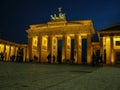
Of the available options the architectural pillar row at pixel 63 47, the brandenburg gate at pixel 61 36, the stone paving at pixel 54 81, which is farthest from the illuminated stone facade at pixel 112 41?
the stone paving at pixel 54 81

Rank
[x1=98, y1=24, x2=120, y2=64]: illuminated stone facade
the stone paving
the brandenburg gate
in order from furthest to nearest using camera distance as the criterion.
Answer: the brandenburg gate
[x1=98, y1=24, x2=120, y2=64]: illuminated stone facade
the stone paving

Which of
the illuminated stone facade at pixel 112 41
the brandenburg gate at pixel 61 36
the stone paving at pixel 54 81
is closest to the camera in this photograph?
the stone paving at pixel 54 81

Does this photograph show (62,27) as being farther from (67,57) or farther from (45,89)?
(45,89)

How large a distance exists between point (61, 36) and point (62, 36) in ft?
5.72

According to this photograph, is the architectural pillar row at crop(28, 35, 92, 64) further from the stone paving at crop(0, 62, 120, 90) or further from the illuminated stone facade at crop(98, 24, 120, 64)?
the stone paving at crop(0, 62, 120, 90)

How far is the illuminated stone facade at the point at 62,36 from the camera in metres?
53.4

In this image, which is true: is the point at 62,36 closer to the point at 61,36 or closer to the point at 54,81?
the point at 61,36

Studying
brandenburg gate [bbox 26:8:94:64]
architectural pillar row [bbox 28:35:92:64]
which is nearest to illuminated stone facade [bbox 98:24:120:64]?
brandenburg gate [bbox 26:8:94:64]

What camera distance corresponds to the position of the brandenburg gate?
5338cm

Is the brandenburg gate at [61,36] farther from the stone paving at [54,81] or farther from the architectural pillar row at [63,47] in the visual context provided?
the stone paving at [54,81]

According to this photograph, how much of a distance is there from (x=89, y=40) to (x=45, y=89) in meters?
49.8

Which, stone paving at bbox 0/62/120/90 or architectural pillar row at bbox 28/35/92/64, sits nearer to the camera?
stone paving at bbox 0/62/120/90

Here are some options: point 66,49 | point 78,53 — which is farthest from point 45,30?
point 78,53

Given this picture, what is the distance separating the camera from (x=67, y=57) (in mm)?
56031
